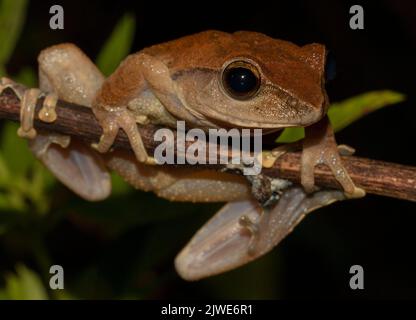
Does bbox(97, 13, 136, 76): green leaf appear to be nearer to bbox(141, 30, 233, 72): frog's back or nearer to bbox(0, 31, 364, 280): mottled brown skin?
bbox(0, 31, 364, 280): mottled brown skin

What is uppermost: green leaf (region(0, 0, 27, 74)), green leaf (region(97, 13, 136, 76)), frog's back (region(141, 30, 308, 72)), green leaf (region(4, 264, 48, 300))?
green leaf (region(0, 0, 27, 74))

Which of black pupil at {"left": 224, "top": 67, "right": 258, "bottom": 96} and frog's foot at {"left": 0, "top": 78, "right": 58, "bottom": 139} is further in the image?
frog's foot at {"left": 0, "top": 78, "right": 58, "bottom": 139}

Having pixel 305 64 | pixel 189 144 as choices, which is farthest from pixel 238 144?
pixel 305 64

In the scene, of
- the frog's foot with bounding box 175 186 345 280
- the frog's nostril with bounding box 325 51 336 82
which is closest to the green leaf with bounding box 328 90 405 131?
the frog's nostril with bounding box 325 51 336 82

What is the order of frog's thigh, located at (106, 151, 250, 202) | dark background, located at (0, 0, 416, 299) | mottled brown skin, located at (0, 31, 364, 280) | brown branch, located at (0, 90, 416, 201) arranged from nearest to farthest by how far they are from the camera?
brown branch, located at (0, 90, 416, 201)
mottled brown skin, located at (0, 31, 364, 280)
frog's thigh, located at (106, 151, 250, 202)
dark background, located at (0, 0, 416, 299)

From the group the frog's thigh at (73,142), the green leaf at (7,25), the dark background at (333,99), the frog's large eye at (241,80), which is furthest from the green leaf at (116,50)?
the dark background at (333,99)

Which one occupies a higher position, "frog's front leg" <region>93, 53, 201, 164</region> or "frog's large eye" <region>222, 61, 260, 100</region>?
"frog's front leg" <region>93, 53, 201, 164</region>

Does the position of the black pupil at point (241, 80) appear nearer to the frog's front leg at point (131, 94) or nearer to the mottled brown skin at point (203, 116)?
the mottled brown skin at point (203, 116)
